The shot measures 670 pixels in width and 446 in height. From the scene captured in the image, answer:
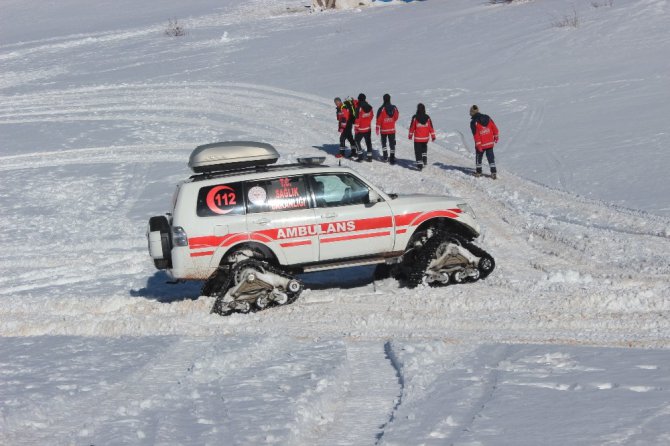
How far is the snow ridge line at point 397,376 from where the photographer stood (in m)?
6.56

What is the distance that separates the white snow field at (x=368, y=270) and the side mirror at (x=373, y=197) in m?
1.22

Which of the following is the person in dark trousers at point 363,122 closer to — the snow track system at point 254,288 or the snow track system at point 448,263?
the snow track system at point 448,263

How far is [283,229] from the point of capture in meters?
10.6

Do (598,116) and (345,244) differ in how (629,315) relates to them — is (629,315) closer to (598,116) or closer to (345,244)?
(345,244)

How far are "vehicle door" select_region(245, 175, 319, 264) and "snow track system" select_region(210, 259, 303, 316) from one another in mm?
310

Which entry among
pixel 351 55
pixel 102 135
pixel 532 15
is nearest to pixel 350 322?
pixel 102 135

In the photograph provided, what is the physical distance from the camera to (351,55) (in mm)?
31500

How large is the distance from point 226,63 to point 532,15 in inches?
499

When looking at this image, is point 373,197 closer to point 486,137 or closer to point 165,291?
point 165,291

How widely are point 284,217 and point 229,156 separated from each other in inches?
Result: 44.1

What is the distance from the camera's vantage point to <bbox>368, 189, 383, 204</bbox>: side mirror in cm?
1097

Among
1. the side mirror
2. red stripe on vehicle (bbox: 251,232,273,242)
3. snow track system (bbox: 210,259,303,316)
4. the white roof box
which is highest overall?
the white roof box

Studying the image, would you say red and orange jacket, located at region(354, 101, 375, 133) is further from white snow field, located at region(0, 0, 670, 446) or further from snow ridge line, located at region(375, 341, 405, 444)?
snow ridge line, located at region(375, 341, 405, 444)

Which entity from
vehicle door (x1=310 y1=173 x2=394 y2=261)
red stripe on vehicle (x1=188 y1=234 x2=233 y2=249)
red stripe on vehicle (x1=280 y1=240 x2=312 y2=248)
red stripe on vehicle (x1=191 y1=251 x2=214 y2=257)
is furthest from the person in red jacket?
red stripe on vehicle (x1=191 y1=251 x2=214 y2=257)
